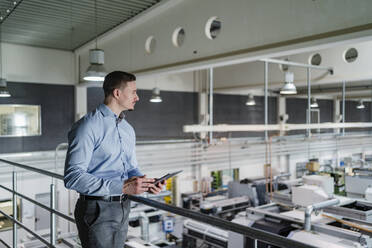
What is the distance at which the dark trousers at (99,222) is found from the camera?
1532 mm

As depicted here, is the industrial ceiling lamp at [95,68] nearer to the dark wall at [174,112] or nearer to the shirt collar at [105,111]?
the shirt collar at [105,111]

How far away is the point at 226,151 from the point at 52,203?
1071 cm

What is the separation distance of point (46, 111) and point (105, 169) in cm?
825

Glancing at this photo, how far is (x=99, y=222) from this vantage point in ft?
5.03

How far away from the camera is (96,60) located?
14.0ft


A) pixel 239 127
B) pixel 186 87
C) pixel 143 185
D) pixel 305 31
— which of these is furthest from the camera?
pixel 186 87

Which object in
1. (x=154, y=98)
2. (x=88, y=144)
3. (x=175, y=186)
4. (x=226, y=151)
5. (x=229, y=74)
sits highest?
(x=229, y=74)

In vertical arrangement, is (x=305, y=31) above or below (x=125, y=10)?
below

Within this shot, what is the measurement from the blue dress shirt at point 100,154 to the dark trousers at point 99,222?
0.41ft

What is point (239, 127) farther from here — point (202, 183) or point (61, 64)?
point (202, 183)

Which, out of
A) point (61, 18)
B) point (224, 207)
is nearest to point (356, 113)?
point (224, 207)

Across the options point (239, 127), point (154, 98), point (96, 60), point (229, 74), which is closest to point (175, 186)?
point (154, 98)

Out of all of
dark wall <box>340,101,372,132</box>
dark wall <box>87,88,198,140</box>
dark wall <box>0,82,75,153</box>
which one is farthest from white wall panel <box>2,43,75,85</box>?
dark wall <box>340,101,372,132</box>

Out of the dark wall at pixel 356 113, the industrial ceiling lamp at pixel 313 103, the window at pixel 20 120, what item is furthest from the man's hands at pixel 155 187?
the dark wall at pixel 356 113
